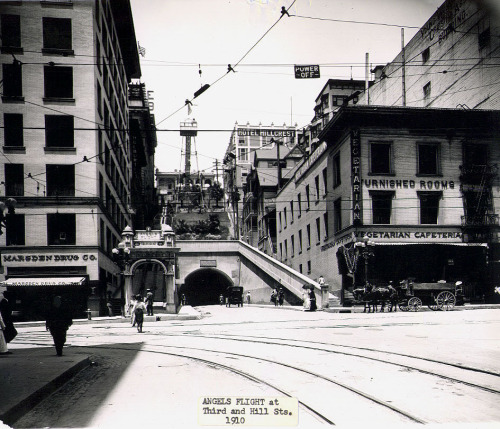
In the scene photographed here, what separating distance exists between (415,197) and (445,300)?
23.5 ft

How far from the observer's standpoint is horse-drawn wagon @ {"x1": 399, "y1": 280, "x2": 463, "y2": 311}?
83.3 feet

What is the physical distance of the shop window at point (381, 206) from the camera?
3059cm

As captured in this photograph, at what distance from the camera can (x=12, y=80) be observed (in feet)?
32.2

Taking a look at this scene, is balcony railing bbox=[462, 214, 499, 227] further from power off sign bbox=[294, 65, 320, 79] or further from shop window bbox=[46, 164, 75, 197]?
shop window bbox=[46, 164, 75, 197]

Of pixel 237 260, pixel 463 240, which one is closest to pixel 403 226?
pixel 463 240

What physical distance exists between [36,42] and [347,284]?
24874mm

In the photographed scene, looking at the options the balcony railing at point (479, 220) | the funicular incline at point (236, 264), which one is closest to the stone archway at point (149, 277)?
the funicular incline at point (236, 264)

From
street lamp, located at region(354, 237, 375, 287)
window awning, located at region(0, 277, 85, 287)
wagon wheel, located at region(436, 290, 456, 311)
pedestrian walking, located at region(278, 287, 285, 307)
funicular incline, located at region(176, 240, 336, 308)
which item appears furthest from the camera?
funicular incline, located at region(176, 240, 336, 308)

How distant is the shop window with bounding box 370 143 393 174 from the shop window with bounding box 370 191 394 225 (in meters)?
1.26

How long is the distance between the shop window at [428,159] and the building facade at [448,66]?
2.63 meters

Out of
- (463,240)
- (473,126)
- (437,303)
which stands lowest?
(437,303)

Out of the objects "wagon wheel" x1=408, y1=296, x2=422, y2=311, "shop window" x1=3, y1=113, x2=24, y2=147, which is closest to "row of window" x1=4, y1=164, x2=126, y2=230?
"shop window" x1=3, y1=113, x2=24, y2=147

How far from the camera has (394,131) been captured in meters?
31.3

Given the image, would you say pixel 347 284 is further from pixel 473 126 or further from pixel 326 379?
pixel 326 379
